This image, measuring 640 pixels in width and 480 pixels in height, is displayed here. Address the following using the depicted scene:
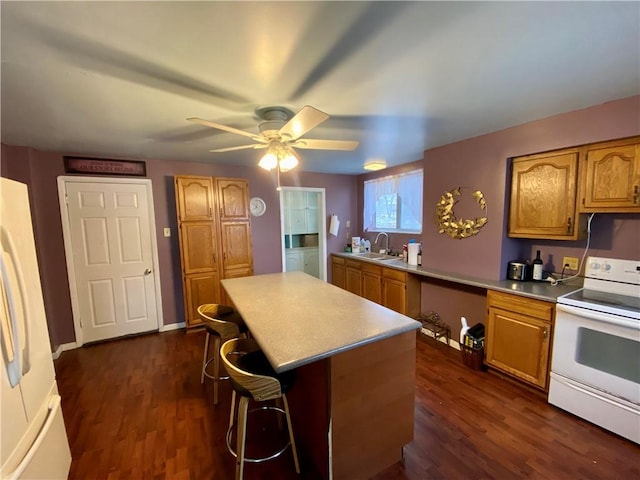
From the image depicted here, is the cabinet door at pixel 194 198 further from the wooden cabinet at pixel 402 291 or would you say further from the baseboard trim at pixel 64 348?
the wooden cabinet at pixel 402 291

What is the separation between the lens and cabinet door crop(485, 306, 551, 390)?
217cm

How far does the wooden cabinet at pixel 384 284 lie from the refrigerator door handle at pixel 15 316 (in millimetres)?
3184

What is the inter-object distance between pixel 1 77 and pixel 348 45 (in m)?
1.79

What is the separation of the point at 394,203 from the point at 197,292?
3111 mm

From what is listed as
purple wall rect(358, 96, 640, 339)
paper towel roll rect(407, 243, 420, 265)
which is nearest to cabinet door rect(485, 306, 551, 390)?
purple wall rect(358, 96, 640, 339)

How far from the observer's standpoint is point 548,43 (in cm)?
124

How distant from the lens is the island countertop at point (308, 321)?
130cm

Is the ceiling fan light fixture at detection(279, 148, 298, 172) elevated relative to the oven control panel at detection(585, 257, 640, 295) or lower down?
elevated

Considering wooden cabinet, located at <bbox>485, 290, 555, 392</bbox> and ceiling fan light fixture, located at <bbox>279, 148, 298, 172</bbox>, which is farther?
wooden cabinet, located at <bbox>485, 290, 555, 392</bbox>

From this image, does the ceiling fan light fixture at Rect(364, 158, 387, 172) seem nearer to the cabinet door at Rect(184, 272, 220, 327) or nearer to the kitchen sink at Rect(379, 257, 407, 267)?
the kitchen sink at Rect(379, 257, 407, 267)

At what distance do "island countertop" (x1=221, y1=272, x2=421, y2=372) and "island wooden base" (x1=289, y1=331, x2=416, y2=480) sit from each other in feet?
0.28

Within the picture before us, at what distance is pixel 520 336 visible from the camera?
2299 millimetres

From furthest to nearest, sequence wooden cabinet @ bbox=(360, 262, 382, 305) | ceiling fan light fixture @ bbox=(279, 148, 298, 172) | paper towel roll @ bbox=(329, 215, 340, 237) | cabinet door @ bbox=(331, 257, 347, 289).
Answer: paper towel roll @ bbox=(329, 215, 340, 237) < cabinet door @ bbox=(331, 257, 347, 289) < wooden cabinet @ bbox=(360, 262, 382, 305) < ceiling fan light fixture @ bbox=(279, 148, 298, 172)

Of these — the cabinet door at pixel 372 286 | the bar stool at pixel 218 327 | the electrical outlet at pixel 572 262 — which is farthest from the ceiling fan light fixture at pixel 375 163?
the bar stool at pixel 218 327
